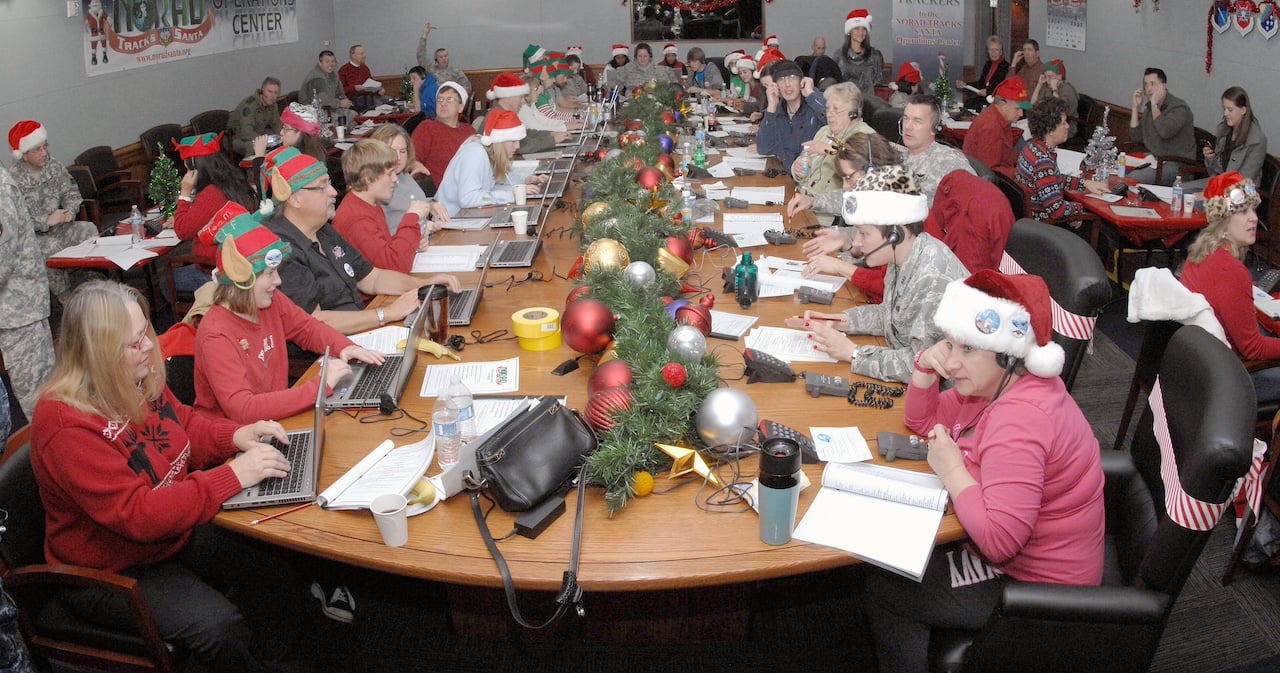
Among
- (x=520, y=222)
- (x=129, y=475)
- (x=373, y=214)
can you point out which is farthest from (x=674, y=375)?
(x=520, y=222)

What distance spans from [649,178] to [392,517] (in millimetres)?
2795

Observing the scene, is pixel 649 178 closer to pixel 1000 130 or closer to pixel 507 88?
pixel 507 88

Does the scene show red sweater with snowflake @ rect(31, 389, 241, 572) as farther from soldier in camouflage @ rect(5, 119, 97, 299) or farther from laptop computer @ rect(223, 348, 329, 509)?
soldier in camouflage @ rect(5, 119, 97, 299)

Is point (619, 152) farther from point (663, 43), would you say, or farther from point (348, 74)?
point (663, 43)

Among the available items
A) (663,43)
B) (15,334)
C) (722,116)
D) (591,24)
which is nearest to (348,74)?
(591,24)

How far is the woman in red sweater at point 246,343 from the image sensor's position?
263 centimetres

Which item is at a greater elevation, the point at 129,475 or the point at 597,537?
the point at 129,475

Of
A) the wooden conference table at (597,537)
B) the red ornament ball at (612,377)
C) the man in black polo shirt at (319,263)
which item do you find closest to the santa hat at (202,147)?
the man in black polo shirt at (319,263)

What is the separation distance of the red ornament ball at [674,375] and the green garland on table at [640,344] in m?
0.02

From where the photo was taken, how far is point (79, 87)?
754 cm

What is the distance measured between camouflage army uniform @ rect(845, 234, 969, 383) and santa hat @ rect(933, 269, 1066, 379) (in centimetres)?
65

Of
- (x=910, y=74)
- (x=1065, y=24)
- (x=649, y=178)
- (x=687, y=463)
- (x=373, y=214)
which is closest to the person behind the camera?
(x=687, y=463)

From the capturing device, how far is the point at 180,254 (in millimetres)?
5227

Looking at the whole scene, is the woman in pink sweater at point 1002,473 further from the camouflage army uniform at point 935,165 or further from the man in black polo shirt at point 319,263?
the camouflage army uniform at point 935,165
